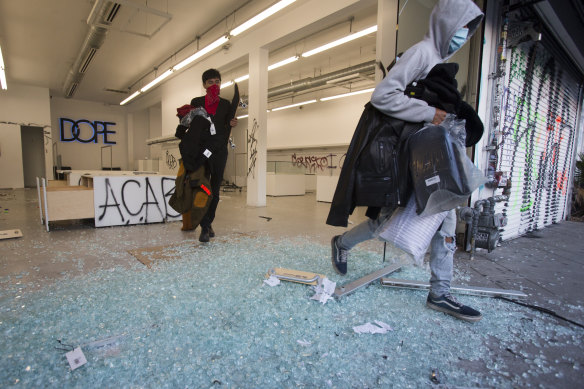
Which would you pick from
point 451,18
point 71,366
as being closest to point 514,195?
point 451,18

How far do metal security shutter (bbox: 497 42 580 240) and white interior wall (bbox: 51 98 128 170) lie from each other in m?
17.6

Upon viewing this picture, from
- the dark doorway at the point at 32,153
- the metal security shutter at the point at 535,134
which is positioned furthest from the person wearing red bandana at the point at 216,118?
the dark doorway at the point at 32,153

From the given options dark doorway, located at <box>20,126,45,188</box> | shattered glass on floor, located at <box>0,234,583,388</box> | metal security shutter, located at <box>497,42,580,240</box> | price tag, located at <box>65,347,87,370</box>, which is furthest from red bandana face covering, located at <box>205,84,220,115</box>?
dark doorway, located at <box>20,126,45,188</box>

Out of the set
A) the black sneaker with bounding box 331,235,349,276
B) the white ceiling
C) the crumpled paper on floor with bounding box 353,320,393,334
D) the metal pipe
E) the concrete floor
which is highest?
the white ceiling

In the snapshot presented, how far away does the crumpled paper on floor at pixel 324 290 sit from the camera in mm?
1786

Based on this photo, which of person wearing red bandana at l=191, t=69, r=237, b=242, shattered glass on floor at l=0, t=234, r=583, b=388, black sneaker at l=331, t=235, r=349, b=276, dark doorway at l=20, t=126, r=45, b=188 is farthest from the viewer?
dark doorway at l=20, t=126, r=45, b=188

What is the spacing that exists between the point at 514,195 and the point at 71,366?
180 inches

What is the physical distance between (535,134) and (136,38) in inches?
370

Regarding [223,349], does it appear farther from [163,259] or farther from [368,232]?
[163,259]

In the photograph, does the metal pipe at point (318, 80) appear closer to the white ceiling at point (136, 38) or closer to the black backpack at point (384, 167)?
the white ceiling at point (136, 38)

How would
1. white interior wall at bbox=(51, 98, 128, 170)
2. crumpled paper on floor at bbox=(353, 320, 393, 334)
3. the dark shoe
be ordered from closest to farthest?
crumpled paper on floor at bbox=(353, 320, 393, 334) < the dark shoe < white interior wall at bbox=(51, 98, 128, 170)

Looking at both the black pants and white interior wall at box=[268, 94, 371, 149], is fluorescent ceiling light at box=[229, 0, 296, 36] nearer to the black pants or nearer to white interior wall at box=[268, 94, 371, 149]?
the black pants

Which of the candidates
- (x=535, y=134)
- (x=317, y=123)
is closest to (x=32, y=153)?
(x=317, y=123)

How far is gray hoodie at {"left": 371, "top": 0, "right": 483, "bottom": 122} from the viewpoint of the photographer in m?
1.45
